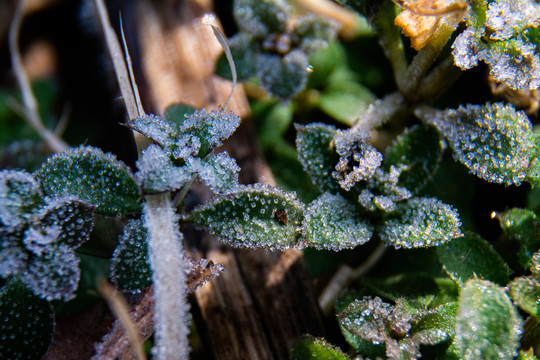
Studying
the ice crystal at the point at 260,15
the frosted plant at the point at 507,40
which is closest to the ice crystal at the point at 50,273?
the ice crystal at the point at 260,15

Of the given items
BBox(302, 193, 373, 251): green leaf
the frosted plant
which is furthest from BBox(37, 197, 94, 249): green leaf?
the frosted plant

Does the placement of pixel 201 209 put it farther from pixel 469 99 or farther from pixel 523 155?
pixel 469 99

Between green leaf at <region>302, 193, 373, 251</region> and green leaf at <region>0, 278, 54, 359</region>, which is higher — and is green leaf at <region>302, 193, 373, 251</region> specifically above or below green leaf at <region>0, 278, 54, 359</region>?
below

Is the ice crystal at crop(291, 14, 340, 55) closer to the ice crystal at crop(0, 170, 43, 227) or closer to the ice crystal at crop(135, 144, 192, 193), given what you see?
the ice crystal at crop(135, 144, 192, 193)

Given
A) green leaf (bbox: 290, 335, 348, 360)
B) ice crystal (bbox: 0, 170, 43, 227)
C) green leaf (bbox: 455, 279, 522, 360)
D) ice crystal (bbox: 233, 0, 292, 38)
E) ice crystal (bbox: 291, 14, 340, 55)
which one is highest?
ice crystal (bbox: 233, 0, 292, 38)

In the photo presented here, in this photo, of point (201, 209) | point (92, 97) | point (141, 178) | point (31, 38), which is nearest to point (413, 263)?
point (201, 209)

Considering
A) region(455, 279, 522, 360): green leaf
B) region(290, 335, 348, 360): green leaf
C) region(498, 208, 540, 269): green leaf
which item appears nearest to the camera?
region(455, 279, 522, 360): green leaf
